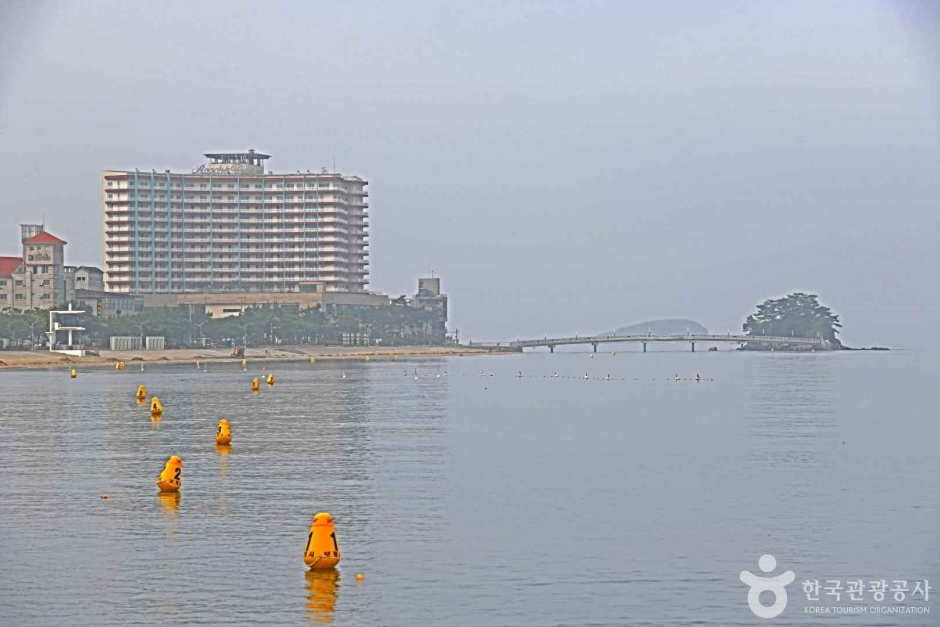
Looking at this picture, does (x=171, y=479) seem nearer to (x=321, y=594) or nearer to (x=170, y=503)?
(x=170, y=503)

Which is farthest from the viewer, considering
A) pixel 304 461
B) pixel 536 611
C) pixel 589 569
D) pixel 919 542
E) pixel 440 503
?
pixel 304 461

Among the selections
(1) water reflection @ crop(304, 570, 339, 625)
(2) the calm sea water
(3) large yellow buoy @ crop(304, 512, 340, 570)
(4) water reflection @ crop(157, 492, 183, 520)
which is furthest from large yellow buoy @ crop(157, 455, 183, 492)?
(1) water reflection @ crop(304, 570, 339, 625)

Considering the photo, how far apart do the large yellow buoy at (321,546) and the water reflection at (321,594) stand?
7.1 inches

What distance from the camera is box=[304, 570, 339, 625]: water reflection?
26.2 metres

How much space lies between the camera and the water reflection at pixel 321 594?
26228 millimetres

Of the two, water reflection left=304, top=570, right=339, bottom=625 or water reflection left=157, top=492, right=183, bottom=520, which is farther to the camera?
water reflection left=157, top=492, right=183, bottom=520

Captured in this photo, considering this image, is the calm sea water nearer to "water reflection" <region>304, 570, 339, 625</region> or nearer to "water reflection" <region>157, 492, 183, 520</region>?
"water reflection" <region>304, 570, 339, 625</region>

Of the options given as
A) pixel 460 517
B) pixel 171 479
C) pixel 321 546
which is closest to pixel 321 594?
pixel 321 546

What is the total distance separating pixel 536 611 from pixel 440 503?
14.4 metres

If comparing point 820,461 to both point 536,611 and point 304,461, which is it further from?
point 536,611

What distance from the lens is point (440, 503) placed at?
41.2 meters

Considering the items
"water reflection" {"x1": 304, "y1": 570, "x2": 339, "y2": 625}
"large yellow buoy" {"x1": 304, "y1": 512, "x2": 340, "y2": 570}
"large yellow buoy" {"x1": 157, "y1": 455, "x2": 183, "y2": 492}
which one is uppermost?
"large yellow buoy" {"x1": 157, "y1": 455, "x2": 183, "y2": 492}

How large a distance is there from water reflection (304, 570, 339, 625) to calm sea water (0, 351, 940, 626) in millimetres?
83

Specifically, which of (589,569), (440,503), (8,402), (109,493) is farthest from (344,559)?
(8,402)
